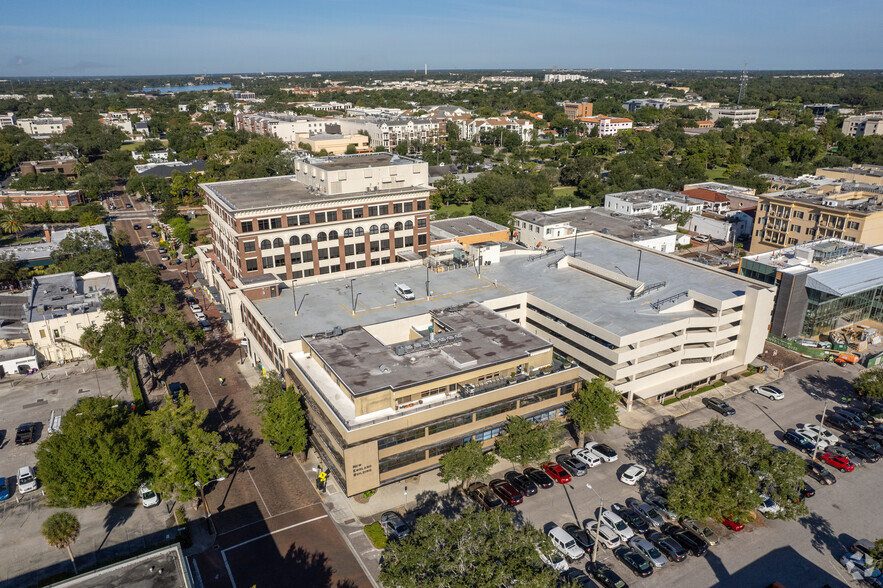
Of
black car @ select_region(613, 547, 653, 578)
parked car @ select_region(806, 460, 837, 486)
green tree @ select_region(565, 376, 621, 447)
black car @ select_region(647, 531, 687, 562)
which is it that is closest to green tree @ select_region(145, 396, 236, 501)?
green tree @ select_region(565, 376, 621, 447)

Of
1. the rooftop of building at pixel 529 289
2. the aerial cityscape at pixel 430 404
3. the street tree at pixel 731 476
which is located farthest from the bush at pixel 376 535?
Result: the street tree at pixel 731 476

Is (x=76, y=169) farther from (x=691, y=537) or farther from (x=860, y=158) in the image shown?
(x=860, y=158)

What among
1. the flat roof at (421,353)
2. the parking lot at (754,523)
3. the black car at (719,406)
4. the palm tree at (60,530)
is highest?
the flat roof at (421,353)

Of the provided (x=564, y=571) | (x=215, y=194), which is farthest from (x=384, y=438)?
(x=215, y=194)

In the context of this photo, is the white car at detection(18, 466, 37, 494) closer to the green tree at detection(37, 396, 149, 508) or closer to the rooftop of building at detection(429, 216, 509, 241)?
the green tree at detection(37, 396, 149, 508)

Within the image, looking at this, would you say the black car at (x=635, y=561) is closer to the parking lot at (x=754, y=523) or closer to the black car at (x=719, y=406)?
the parking lot at (x=754, y=523)

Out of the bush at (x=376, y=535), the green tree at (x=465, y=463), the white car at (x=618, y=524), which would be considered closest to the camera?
the bush at (x=376, y=535)

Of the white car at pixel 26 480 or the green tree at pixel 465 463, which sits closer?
the green tree at pixel 465 463
